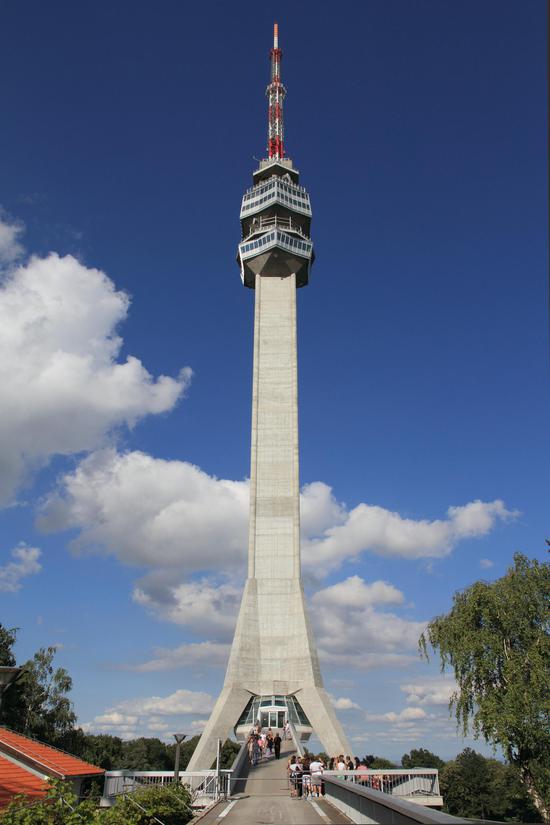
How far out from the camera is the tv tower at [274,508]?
3822 centimetres

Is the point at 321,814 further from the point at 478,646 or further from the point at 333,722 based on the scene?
the point at 333,722

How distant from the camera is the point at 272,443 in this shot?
1801 inches

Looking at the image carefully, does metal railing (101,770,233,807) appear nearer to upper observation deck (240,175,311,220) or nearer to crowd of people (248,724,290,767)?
crowd of people (248,724,290,767)

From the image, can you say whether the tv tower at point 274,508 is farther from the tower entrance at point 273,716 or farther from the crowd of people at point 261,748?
the crowd of people at point 261,748

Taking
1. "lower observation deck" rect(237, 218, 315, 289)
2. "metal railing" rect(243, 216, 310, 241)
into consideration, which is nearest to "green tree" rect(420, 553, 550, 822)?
"lower observation deck" rect(237, 218, 315, 289)

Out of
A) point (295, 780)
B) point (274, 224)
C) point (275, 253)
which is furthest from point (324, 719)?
point (274, 224)

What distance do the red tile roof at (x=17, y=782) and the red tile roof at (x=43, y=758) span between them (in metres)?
0.27

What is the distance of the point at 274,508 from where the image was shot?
44062mm

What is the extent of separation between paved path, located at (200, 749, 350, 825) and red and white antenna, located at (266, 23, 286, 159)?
52.1m

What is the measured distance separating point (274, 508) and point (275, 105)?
38.1 metres

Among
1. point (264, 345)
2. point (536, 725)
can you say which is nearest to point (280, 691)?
point (536, 725)

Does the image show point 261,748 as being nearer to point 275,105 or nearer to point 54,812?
point 54,812

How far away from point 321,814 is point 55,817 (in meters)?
5.88

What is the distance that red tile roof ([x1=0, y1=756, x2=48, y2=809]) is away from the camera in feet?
50.6
